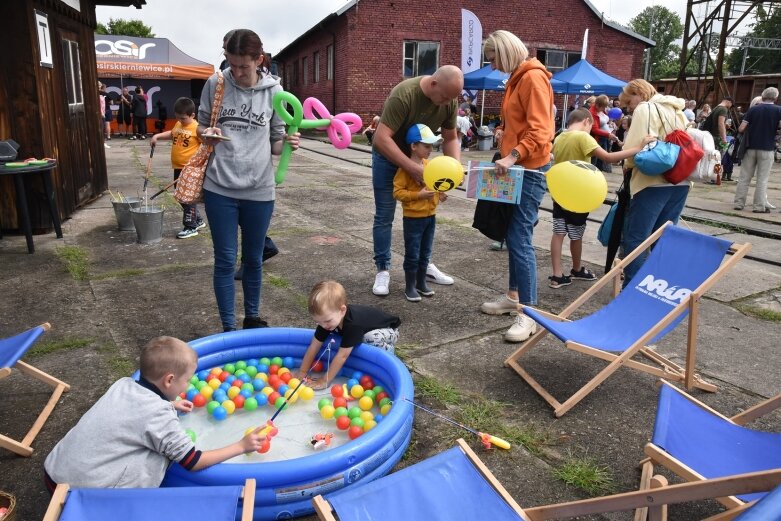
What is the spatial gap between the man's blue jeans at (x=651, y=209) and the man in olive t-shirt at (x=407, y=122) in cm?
146

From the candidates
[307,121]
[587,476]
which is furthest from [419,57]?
[587,476]

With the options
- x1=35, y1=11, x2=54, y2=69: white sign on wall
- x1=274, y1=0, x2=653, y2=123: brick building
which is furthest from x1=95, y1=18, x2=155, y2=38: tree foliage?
x1=35, y1=11, x2=54, y2=69: white sign on wall

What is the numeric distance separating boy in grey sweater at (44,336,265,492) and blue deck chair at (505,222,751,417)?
182cm

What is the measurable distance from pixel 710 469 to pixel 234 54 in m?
3.04

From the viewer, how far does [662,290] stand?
350cm

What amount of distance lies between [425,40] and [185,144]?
1715cm

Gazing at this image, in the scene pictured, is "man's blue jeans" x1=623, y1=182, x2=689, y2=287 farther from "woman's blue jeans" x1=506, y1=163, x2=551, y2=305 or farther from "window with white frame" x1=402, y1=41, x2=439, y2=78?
"window with white frame" x1=402, y1=41, x2=439, y2=78

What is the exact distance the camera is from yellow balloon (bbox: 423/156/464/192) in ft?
13.0

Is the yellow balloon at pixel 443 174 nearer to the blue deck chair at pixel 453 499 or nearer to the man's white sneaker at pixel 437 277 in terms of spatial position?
the man's white sneaker at pixel 437 277

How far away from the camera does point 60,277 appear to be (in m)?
5.17

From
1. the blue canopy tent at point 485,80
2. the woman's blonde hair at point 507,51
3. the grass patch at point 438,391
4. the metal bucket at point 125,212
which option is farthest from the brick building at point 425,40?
the grass patch at point 438,391

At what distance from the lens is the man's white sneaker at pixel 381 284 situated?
4.84 m

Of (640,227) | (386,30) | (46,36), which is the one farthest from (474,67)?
(640,227)

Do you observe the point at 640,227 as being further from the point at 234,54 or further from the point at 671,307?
the point at 234,54
